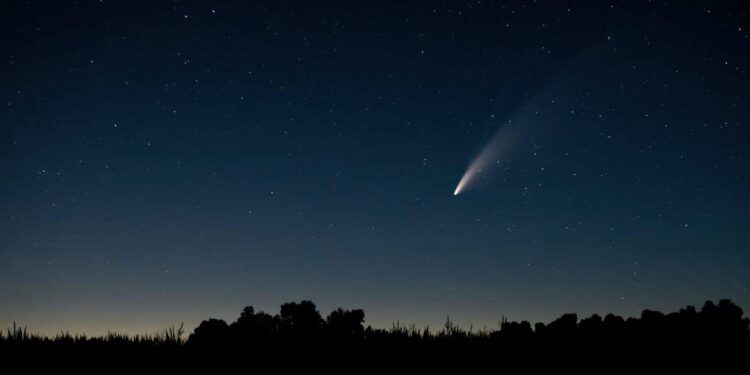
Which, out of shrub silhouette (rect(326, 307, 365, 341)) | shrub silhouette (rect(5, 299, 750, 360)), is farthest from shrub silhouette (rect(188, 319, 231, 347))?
shrub silhouette (rect(326, 307, 365, 341))

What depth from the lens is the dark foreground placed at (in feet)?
23.7

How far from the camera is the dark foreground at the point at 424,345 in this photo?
23.7ft

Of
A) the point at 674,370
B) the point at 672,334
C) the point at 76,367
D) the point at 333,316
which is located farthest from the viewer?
the point at 333,316

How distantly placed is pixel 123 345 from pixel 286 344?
218cm

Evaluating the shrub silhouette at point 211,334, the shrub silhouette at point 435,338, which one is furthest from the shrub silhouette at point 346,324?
the shrub silhouette at point 211,334

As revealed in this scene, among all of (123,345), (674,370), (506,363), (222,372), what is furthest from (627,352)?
(123,345)

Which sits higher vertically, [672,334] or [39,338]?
[39,338]

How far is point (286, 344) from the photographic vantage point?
7457 mm

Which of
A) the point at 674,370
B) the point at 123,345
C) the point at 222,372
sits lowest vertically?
the point at 674,370

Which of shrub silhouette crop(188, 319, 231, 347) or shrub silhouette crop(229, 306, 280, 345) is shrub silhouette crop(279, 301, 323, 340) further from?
shrub silhouette crop(188, 319, 231, 347)

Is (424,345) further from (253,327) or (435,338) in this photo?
(253,327)

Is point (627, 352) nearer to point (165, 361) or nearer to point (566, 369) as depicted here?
point (566, 369)

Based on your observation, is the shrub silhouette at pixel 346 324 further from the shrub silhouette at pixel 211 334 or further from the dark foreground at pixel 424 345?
the shrub silhouette at pixel 211 334

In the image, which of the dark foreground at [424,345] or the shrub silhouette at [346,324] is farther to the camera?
the shrub silhouette at [346,324]
